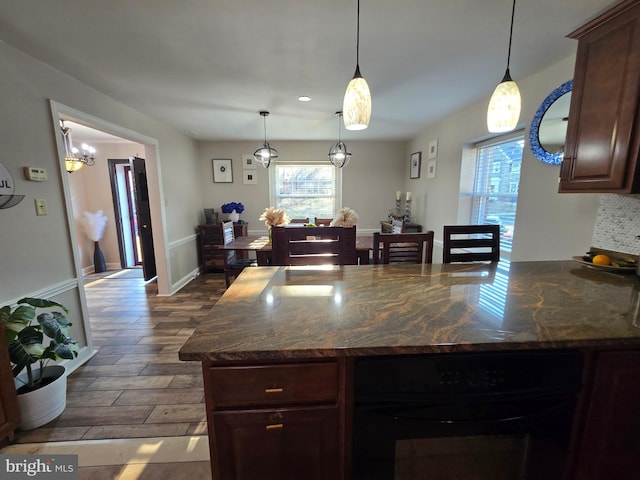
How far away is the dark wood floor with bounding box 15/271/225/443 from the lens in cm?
157

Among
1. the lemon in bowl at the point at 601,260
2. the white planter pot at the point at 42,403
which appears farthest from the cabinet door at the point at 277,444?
the lemon in bowl at the point at 601,260

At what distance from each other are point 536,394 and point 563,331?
8.3 inches

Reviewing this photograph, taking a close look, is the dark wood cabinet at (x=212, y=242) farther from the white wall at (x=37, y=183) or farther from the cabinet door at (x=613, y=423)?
the cabinet door at (x=613, y=423)

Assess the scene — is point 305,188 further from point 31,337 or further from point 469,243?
point 31,337

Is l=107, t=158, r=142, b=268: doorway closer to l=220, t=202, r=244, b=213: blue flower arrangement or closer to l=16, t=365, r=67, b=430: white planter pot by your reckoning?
l=220, t=202, r=244, b=213: blue flower arrangement

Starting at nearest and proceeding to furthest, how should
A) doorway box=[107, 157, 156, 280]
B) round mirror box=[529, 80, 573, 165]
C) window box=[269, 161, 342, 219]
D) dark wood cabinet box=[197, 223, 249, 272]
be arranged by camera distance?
round mirror box=[529, 80, 573, 165] → doorway box=[107, 157, 156, 280] → dark wood cabinet box=[197, 223, 249, 272] → window box=[269, 161, 342, 219]

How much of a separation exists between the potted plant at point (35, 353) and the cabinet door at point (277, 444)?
4.55 feet

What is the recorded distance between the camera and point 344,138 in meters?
4.43

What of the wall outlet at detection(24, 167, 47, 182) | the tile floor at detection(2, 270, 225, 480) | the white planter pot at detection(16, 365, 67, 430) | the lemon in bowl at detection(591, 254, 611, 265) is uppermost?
the wall outlet at detection(24, 167, 47, 182)

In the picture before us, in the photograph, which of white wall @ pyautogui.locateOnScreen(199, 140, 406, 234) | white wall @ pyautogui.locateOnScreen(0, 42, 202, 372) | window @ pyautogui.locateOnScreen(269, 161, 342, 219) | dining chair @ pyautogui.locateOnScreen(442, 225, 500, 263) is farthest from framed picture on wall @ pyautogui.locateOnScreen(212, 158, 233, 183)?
dining chair @ pyautogui.locateOnScreen(442, 225, 500, 263)

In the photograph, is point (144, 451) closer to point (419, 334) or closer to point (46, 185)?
point (419, 334)

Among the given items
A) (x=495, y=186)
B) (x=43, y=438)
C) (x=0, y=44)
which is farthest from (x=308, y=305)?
(x=495, y=186)

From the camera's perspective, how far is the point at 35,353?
1.50m

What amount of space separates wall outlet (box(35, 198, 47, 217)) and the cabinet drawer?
2.06 meters
